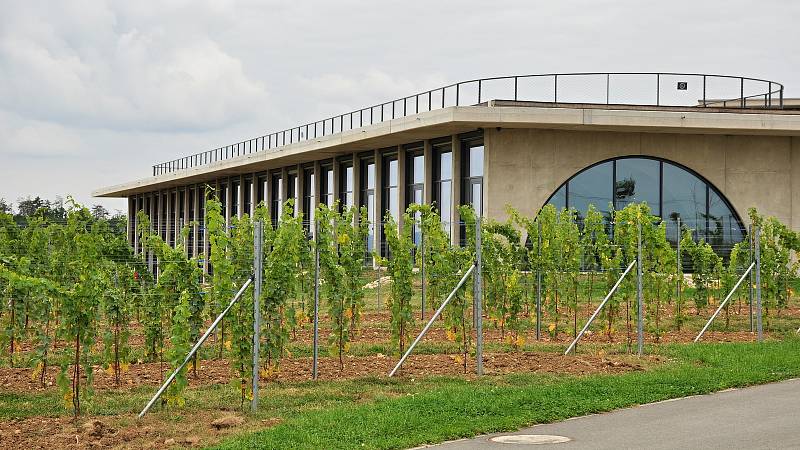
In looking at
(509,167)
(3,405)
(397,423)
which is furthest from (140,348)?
(509,167)

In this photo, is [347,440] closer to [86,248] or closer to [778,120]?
[86,248]

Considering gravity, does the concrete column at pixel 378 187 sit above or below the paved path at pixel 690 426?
above

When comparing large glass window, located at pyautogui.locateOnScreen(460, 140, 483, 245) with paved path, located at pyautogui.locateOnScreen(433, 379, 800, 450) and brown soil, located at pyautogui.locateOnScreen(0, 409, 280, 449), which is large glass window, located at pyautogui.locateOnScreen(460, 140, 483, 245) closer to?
paved path, located at pyautogui.locateOnScreen(433, 379, 800, 450)

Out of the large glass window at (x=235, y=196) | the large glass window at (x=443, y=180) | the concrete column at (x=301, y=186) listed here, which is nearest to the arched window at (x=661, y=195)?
the large glass window at (x=443, y=180)

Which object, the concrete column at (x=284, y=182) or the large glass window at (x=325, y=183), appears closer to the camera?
the large glass window at (x=325, y=183)

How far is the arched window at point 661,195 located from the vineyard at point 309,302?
9403 mm

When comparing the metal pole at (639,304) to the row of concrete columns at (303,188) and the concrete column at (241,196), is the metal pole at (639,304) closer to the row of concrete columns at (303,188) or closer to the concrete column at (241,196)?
the row of concrete columns at (303,188)

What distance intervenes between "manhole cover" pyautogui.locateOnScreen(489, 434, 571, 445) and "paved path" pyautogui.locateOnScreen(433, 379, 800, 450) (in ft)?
0.39

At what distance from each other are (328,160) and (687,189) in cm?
1535

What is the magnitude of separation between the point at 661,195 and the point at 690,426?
77.2 feet

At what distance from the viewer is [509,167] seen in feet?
107

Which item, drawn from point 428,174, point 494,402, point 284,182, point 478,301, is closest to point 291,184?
point 284,182

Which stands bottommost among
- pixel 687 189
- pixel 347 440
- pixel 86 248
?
pixel 347 440

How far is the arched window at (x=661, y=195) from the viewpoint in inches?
1308
